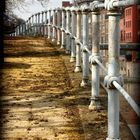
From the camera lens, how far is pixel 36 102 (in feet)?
17.5

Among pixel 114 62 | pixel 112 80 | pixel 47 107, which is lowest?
pixel 47 107

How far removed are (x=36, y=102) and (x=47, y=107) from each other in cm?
32

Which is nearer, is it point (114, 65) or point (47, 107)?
point (114, 65)

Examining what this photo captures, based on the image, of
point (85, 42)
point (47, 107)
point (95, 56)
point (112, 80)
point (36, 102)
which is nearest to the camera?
point (112, 80)

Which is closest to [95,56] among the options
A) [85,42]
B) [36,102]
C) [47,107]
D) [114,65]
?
[47,107]

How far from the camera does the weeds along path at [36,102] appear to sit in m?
4.13

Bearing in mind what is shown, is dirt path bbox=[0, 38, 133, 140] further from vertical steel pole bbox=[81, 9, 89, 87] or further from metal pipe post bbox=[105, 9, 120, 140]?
metal pipe post bbox=[105, 9, 120, 140]

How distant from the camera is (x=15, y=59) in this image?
9.89 meters

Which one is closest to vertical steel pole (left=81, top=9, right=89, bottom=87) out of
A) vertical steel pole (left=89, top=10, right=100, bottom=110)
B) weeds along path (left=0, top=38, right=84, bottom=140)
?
weeds along path (left=0, top=38, right=84, bottom=140)

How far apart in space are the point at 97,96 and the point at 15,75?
9.49 feet

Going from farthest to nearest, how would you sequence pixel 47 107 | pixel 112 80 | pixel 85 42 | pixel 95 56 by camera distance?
pixel 85 42 < pixel 47 107 < pixel 95 56 < pixel 112 80

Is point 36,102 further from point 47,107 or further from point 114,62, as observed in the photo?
point 114,62

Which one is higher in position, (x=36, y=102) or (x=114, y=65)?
(x=114, y=65)

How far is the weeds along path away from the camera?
4129mm
